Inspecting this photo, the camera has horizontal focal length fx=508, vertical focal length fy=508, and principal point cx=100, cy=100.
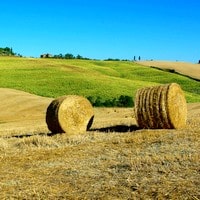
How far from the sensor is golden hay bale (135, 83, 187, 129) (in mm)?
16906

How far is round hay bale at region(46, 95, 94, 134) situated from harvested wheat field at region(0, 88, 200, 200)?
1.84 meters

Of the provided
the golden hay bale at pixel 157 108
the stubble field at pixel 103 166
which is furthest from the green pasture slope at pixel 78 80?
the stubble field at pixel 103 166

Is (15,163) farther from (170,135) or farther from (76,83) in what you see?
(76,83)

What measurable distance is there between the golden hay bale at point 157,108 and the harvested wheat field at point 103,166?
0.64 m

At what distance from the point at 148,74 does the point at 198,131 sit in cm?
5488

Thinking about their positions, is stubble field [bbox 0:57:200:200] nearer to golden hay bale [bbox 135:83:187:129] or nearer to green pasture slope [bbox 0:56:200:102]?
golden hay bale [bbox 135:83:187:129]

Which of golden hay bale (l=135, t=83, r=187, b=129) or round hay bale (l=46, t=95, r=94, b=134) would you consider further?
round hay bale (l=46, t=95, r=94, b=134)

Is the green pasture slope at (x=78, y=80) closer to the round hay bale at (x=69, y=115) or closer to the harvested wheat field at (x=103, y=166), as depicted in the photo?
the round hay bale at (x=69, y=115)

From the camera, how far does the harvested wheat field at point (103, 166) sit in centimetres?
856

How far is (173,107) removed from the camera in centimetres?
1727

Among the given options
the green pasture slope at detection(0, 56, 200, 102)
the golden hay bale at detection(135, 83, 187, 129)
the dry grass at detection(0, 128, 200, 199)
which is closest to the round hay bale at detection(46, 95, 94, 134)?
the golden hay bale at detection(135, 83, 187, 129)

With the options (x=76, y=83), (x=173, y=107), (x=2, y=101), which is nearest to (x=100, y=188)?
(x=173, y=107)

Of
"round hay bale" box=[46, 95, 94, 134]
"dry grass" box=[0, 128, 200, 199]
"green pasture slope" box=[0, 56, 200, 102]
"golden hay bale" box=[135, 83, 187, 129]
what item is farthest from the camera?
"green pasture slope" box=[0, 56, 200, 102]

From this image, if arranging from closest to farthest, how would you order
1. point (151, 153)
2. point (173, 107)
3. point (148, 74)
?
point (151, 153), point (173, 107), point (148, 74)
